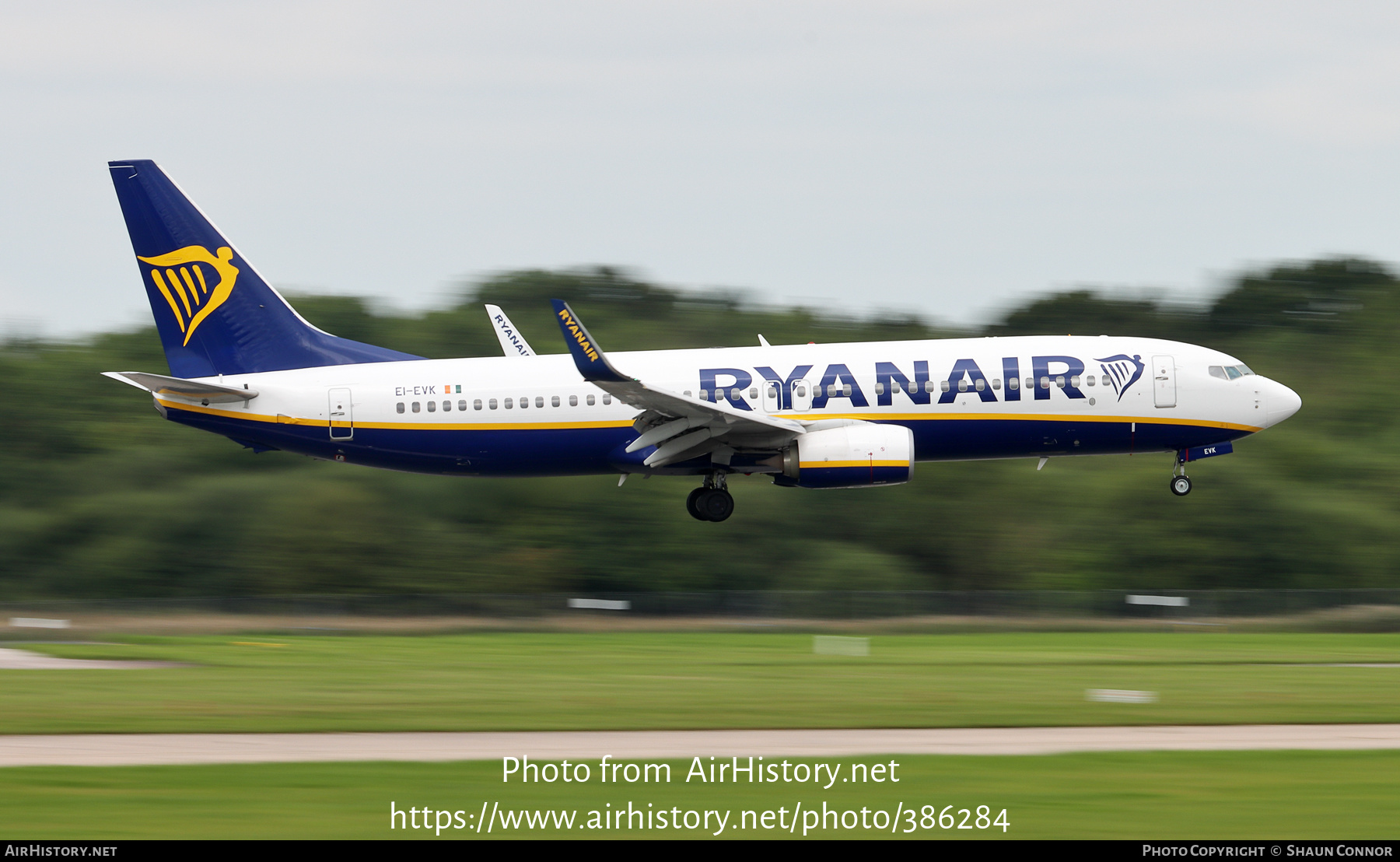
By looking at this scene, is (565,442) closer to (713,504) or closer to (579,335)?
(713,504)

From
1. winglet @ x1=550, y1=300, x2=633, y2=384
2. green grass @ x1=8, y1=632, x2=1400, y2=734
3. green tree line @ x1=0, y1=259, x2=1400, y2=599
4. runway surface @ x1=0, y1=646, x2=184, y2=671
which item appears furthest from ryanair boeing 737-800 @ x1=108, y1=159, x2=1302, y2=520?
green tree line @ x1=0, y1=259, x2=1400, y2=599

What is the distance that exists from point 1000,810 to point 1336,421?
5600 cm

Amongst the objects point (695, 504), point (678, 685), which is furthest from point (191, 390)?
point (678, 685)

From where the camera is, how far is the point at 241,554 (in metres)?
52.5

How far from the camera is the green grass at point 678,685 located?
2228cm

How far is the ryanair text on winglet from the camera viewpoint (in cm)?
3109

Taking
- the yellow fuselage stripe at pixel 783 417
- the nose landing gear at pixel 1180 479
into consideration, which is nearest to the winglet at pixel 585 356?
the yellow fuselage stripe at pixel 783 417

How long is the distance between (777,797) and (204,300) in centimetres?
2602

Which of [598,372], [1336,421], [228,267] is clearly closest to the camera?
[598,372]

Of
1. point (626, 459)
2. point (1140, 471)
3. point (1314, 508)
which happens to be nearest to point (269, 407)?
point (626, 459)

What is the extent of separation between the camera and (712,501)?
36000mm

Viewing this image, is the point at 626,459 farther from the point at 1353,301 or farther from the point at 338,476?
the point at 1353,301

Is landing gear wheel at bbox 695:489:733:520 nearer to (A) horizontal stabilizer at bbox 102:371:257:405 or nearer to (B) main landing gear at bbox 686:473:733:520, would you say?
(B) main landing gear at bbox 686:473:733:520

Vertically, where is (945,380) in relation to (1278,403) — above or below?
above
